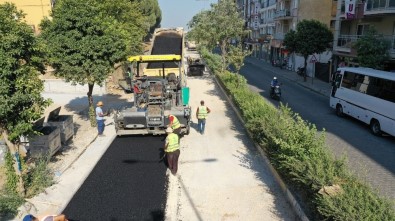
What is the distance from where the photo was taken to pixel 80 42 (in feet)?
44.7

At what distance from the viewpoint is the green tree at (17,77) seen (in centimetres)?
814

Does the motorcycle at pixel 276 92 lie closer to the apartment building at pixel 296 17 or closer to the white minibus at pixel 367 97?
the white minibus at pixel 367 97

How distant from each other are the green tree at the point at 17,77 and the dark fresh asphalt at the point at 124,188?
206cm

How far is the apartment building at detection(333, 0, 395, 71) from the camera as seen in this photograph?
22.4m

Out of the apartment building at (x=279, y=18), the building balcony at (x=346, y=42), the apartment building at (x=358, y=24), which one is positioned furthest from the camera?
the apartment building at (x=279, y=18)

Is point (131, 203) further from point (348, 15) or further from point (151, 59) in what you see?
point (348, 15)

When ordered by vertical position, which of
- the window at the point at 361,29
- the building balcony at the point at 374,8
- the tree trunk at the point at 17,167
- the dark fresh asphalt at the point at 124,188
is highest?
the building balcony at the point at 374,8

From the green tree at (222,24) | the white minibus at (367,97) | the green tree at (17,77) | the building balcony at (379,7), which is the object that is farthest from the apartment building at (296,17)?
the green tree at (17,77)

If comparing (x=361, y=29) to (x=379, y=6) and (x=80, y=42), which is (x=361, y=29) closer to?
(x=379, y=6)

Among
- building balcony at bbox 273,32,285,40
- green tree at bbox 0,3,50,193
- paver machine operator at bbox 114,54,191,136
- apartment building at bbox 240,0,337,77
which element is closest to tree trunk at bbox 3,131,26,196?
green tree at bbox 0,3,50,193

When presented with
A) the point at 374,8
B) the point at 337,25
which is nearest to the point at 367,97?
the point at 374,8

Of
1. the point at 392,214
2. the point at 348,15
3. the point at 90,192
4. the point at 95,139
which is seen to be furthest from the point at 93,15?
the point at 348,15

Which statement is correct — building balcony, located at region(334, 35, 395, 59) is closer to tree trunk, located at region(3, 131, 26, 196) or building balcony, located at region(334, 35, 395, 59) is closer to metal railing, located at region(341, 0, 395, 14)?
metal railing, located at region(341, 0, 395, 14)

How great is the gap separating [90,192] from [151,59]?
7.97 meters
